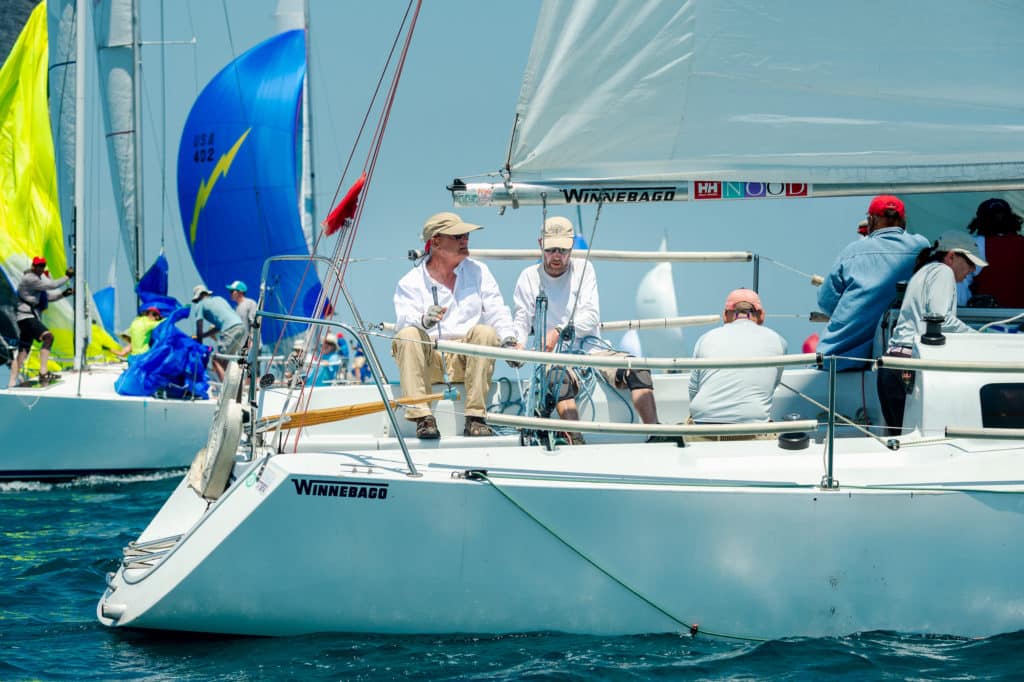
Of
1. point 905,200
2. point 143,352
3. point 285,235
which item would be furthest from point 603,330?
point 285,235

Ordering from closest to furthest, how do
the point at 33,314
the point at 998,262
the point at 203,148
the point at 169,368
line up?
the point at 998,262, the point at 33,314, the point at 169,368, the point at 203,148

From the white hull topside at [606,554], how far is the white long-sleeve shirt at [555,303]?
1.65m

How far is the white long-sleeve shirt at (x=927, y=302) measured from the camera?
17.4ft

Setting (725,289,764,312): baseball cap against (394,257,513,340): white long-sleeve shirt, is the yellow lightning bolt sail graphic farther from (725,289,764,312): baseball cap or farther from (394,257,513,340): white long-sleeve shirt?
(725,289,764,312): baseball cap

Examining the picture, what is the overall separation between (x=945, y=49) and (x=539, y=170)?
183cm

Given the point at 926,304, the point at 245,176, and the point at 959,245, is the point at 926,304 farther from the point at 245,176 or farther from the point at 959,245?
the point at 245,176

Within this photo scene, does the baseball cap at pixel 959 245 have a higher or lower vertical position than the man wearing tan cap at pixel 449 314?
higher

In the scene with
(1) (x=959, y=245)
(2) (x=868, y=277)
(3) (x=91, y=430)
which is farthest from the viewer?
(3) (x=91, y=430)

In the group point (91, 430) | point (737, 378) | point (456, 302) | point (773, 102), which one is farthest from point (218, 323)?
point (773, 102)

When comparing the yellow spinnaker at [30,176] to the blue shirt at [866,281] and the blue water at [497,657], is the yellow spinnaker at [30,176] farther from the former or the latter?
the blue shirt at [866,281]

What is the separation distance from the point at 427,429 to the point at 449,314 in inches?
30.4

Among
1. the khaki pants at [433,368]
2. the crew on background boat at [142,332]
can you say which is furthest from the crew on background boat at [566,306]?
the crew on background boat at [142,332]

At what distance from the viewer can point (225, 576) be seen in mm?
4586

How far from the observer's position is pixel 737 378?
5254 mm
